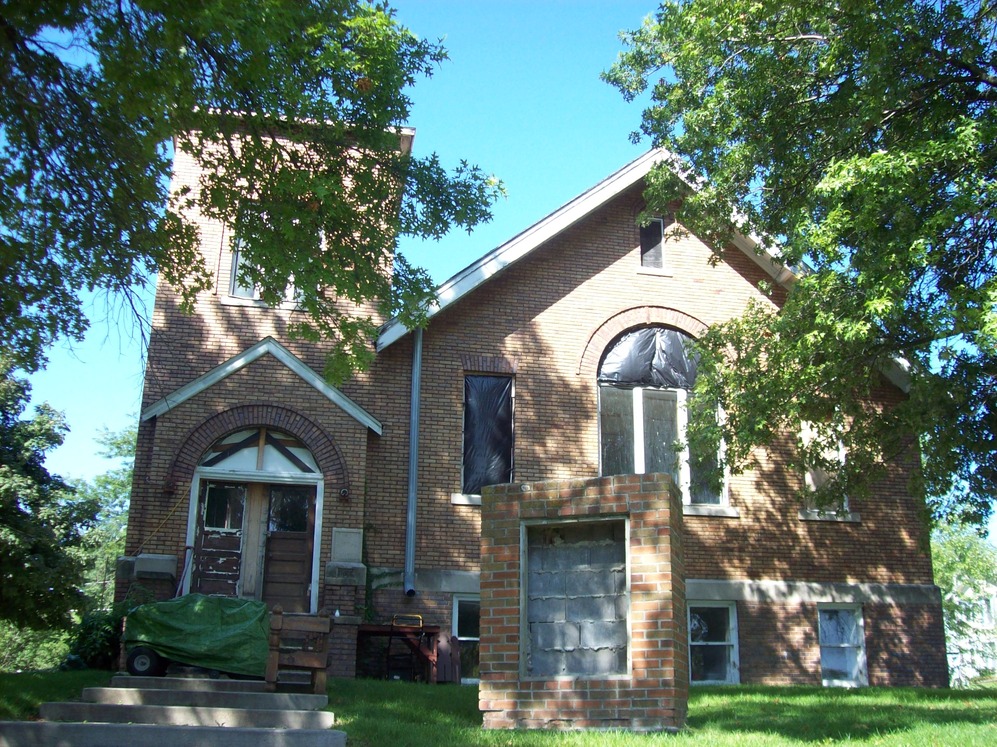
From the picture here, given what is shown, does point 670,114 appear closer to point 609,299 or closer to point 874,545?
point 609,299

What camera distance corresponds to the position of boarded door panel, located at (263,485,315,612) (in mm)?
16062

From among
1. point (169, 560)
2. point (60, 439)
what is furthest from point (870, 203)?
point (60, 439)

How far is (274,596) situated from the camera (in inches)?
632

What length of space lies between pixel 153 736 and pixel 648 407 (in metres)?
11.3

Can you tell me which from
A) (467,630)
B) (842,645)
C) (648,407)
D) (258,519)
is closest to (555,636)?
(467,630)

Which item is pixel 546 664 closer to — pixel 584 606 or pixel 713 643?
pixel 584 606

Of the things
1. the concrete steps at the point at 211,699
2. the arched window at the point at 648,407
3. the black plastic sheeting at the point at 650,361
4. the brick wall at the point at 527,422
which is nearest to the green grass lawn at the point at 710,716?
the concrete steps at the point at 211,699

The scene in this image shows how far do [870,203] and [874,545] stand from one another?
8.34 meters

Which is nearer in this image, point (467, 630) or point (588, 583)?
point (588, 583)

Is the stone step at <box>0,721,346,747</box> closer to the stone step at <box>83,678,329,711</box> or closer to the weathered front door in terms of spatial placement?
the stone step at <box>83,678,329,711</box>

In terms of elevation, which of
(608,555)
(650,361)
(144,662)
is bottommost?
(144,662)

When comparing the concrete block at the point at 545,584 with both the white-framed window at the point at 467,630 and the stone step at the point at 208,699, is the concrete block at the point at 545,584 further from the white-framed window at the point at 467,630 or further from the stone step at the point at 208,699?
the white-framed window at the point at 467,630

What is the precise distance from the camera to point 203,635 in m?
11.7

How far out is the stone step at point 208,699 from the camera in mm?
10398
